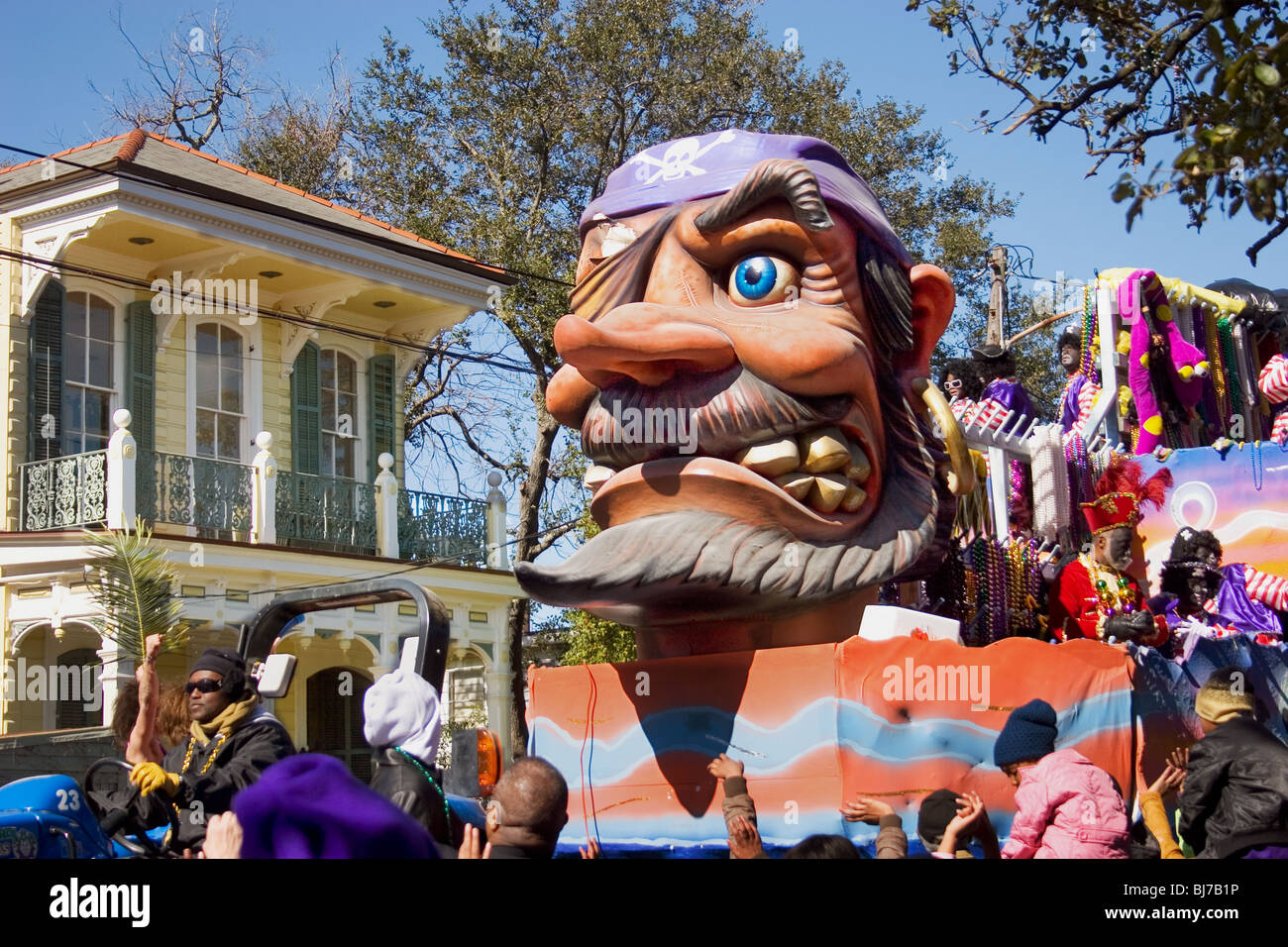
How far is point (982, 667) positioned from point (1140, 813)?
3.07ft

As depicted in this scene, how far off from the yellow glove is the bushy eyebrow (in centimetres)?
271

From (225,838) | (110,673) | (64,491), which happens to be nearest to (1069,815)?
(225,838)

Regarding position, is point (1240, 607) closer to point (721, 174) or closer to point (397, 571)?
point (721, 174)

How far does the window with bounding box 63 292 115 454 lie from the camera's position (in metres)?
13.3

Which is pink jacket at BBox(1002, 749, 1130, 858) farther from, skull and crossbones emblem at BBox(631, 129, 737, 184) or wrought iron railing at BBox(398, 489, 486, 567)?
wrought iron railing at BBox(398, 489, 486, 567)

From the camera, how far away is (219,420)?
14.4 metres

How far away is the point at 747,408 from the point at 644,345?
429 millimetres

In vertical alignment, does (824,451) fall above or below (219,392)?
below

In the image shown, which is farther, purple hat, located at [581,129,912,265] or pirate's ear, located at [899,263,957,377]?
pirate's ear, located at [899,263,957,377]

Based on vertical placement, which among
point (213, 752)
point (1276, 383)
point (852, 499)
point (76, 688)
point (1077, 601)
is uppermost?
point (1276, 383)

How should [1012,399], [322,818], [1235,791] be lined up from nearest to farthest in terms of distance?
1. [322,818]
2. [1235,791]
3. [1012,399]

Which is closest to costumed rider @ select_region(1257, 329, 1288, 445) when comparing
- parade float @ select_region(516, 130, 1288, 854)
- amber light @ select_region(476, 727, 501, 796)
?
parade float @ select_region(516, 130, 1288, 854)
